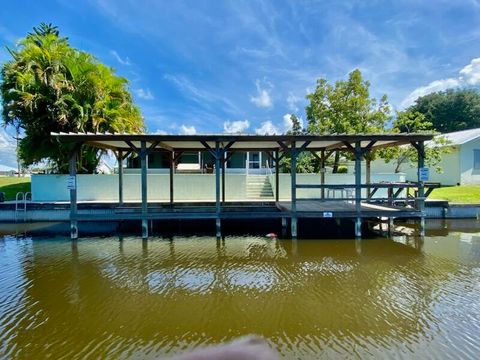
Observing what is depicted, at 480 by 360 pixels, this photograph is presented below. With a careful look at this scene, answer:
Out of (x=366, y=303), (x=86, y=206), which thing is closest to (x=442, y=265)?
(x=366, y=303)

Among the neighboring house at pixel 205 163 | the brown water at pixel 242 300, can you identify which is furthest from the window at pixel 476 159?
the brown water at pixel 242 300

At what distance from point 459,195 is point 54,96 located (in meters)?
22.4

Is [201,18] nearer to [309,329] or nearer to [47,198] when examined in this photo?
[47,198]

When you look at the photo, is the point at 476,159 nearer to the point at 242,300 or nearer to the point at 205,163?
the point at 205,163

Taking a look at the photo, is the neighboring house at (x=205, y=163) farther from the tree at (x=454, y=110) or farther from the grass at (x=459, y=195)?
the tree at (x=454, y=110)

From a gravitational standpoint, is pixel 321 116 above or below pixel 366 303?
above

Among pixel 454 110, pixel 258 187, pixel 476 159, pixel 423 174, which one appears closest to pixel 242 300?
pixel 423 174

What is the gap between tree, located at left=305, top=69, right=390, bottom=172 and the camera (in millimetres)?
20203

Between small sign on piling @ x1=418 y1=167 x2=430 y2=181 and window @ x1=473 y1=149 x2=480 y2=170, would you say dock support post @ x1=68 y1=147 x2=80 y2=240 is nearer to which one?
small sign on piling @ x1=418 y1=167 x2=430 y2=181

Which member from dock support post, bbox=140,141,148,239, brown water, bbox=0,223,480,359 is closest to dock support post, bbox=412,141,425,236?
brown water, bbox=0,223,480,359

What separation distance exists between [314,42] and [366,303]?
18784 millimetres

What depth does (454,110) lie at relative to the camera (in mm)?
45656

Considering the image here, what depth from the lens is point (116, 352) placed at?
13.3ft

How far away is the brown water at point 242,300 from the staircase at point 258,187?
8.17 metres
